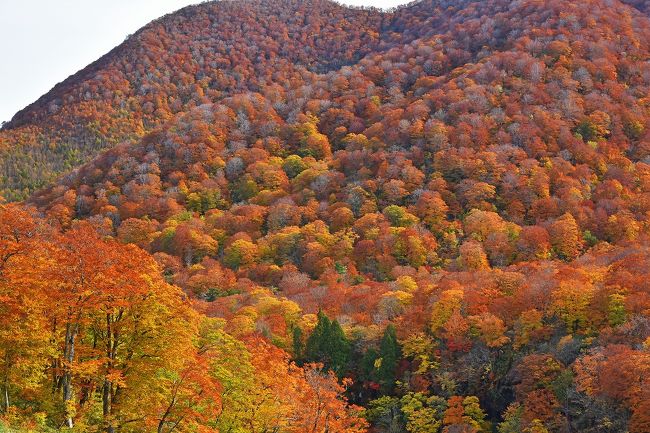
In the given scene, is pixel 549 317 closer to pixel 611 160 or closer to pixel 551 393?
pixel 551 393

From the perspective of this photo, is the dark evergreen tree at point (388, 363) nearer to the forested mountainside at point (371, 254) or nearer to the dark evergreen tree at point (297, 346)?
the forested mountainside at point (371, 254)

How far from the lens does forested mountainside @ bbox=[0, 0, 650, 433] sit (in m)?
31.0

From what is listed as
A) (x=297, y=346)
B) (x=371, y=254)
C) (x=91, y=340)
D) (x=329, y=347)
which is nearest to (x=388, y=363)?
(x=329, y=347)

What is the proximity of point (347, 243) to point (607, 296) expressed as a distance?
179 feet

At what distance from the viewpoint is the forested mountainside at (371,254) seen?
31.0 meters

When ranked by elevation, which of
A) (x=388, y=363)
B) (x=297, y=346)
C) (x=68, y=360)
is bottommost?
(x=388, y=363)

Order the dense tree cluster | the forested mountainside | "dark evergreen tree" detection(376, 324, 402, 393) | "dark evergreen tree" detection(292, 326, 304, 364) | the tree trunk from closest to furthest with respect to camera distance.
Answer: the dense tree cluster, the tree trunk, the forested mountainside, "dark evergreen tree" detection(376, 324, 402, 393), "dark evergreen tree" detection(292, 326, 304, 364)

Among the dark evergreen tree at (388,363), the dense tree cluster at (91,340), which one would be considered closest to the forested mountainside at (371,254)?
the dense tree cluster at (91,340)

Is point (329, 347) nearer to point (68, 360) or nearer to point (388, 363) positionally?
point (388, 363)

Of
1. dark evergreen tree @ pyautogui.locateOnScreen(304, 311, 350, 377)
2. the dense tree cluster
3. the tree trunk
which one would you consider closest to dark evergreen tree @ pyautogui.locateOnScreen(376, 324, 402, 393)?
dark evergreen tree @ pyautogui.locateOnScreen(304, 311, 350, 377)

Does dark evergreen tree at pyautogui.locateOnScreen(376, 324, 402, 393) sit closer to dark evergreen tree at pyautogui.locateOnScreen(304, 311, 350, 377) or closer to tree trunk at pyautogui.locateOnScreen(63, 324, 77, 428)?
dark evergreen tree at pyautogui.locateOnScreen(304, 311, 350, 377)

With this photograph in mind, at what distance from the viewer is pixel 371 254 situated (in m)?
105

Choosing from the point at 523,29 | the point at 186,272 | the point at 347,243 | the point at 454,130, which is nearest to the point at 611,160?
the point at 454,130

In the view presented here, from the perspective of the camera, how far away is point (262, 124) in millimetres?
170250
